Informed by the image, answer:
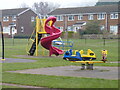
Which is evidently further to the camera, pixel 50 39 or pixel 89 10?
pixel 89 10

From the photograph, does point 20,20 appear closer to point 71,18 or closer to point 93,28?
point 71,18

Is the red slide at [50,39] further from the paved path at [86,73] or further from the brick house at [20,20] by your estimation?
the brick house at [20,20]

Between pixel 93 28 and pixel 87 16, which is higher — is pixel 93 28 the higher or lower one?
the lower one

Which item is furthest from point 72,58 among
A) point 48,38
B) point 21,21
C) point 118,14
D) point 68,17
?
point 21,21

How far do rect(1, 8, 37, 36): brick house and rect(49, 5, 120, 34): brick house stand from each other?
27.7 ft

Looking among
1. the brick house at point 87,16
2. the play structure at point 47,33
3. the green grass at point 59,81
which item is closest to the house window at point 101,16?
the brick house at point 87,16

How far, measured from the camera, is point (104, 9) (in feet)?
247

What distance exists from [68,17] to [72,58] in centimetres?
6430

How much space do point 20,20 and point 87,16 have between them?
20.6 m

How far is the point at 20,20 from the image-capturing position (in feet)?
288

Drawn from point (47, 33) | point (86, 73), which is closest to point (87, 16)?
point (47, 33)

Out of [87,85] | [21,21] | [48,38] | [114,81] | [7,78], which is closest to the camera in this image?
[87,85]

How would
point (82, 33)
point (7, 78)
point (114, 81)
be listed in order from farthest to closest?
1. point (82, 33)
2. point (7, 78)
3. point (114, 81)

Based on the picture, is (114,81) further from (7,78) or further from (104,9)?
(104,9)
